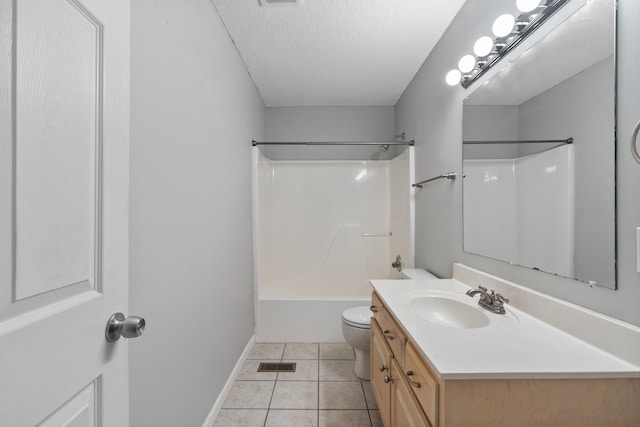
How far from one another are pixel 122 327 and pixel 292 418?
1390 millimetres

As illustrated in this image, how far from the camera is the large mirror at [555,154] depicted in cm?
86

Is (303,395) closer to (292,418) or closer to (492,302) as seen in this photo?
(292,418)

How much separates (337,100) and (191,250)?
2.38 metres

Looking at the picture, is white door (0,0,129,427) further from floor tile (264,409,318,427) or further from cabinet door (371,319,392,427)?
floor tile (264,409,318,427)

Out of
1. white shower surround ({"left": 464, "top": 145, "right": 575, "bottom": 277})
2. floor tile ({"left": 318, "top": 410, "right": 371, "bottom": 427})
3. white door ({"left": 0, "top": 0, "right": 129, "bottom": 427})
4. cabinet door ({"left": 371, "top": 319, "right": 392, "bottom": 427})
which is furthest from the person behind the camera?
floor tile ({"left": 318, "top": 410, "right": 371, "bottom": 427})

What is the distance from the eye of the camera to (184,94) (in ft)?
4.25

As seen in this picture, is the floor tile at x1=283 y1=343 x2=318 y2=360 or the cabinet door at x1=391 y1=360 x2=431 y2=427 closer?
the cabinet door at x1=391 y1=360 x2=431 y2=427

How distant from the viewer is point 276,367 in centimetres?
216

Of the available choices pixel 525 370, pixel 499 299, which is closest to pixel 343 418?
pixel 499 299

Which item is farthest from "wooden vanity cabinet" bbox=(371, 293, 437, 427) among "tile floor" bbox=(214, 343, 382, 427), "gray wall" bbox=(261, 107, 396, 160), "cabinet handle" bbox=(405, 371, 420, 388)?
"gray wall" bbox=(261, 107, 396, 160)

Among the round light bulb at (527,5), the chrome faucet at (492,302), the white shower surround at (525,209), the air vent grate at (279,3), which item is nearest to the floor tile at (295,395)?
the chrome faucet at (492,302)

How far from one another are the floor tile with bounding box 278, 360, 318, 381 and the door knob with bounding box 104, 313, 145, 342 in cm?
165

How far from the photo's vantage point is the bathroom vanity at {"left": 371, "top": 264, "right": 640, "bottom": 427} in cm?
72

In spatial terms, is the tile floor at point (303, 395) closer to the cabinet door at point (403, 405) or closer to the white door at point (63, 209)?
the cabinet door at point (403, 405)
